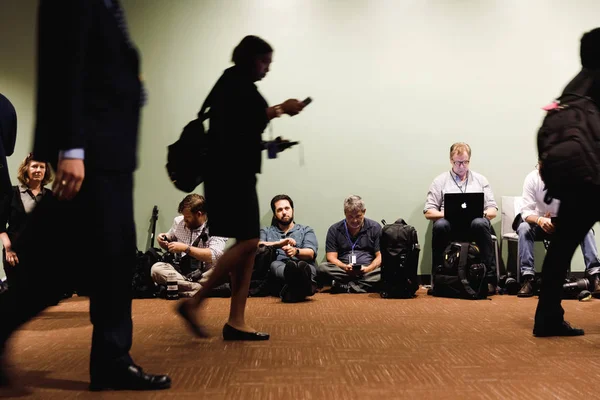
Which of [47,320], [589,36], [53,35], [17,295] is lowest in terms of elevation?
[47,320]

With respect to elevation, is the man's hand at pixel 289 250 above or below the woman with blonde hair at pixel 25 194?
below

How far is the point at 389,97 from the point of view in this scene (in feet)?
20.9

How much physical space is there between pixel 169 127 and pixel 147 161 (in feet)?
1.36

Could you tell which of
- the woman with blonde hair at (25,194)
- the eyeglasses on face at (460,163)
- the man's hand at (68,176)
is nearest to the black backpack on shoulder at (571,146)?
the man's hand at (68,176)

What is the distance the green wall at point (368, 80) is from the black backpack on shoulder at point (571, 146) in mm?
3524

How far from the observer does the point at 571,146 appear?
271cm

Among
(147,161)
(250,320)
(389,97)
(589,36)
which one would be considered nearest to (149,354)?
(250,320)

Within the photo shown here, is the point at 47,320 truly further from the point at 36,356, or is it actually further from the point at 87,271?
the point at 87,271

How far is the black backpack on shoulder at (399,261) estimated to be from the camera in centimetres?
518

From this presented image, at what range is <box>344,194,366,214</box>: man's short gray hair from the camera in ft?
18.8

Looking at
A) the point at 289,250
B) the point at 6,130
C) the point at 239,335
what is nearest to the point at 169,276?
the point at 289,250

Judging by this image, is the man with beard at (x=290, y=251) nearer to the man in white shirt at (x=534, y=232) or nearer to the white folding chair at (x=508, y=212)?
the man in white shirt at (x=534, y=232)

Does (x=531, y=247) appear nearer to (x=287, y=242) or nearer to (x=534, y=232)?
(x=534, y=232)

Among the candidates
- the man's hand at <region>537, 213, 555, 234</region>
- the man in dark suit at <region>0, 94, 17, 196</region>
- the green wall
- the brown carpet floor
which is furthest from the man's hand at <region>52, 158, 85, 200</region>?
the green wall
